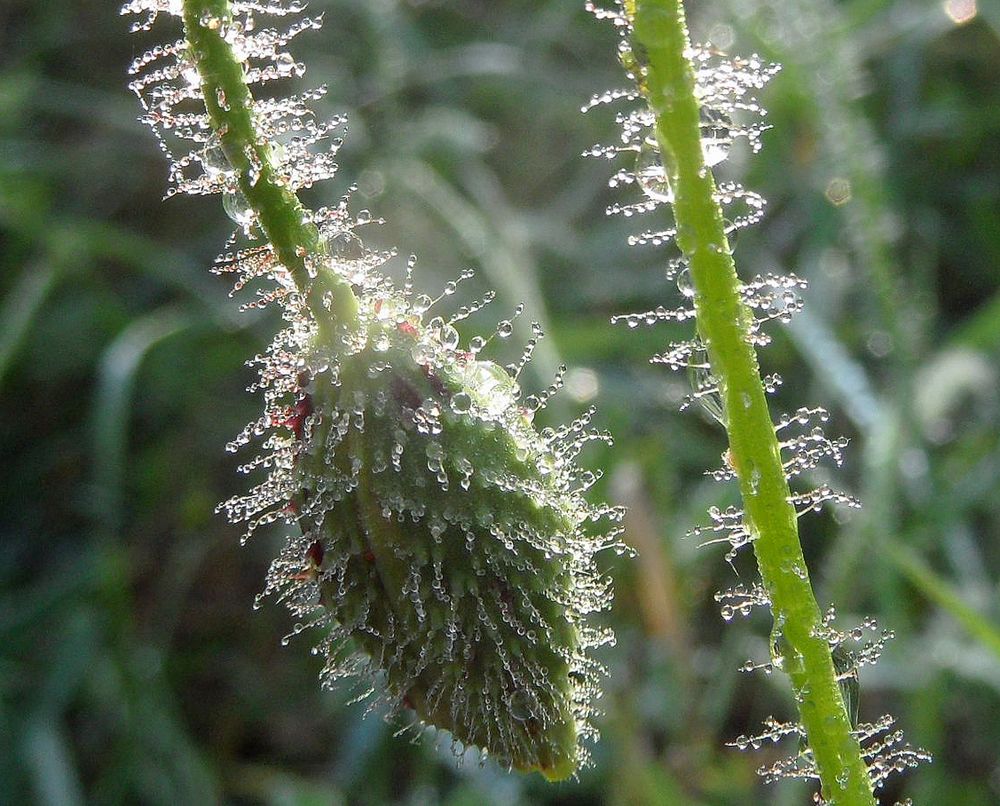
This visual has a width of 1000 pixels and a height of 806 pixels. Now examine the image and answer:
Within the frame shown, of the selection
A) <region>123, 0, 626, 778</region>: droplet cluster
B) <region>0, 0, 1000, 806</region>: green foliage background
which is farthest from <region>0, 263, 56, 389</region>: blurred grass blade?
<region>123, 0, 626, 778</region>: droplet cluster

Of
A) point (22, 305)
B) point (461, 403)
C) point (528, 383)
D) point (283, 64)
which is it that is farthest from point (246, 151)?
point (22, 305)

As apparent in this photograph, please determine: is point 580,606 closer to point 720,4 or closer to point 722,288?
point 722,288

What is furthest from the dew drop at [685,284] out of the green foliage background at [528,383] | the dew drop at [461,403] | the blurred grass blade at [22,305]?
the blurred grass blade at [22,305]

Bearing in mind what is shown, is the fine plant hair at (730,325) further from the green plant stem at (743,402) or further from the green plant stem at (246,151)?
the green plant stem at (246,151)

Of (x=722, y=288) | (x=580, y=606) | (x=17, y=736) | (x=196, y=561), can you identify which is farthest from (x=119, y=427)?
(x=722, y=288)

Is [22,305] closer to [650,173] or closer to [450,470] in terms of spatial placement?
[450,470]

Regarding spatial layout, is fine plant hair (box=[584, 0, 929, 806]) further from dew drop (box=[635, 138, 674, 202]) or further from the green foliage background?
the green foliage background
